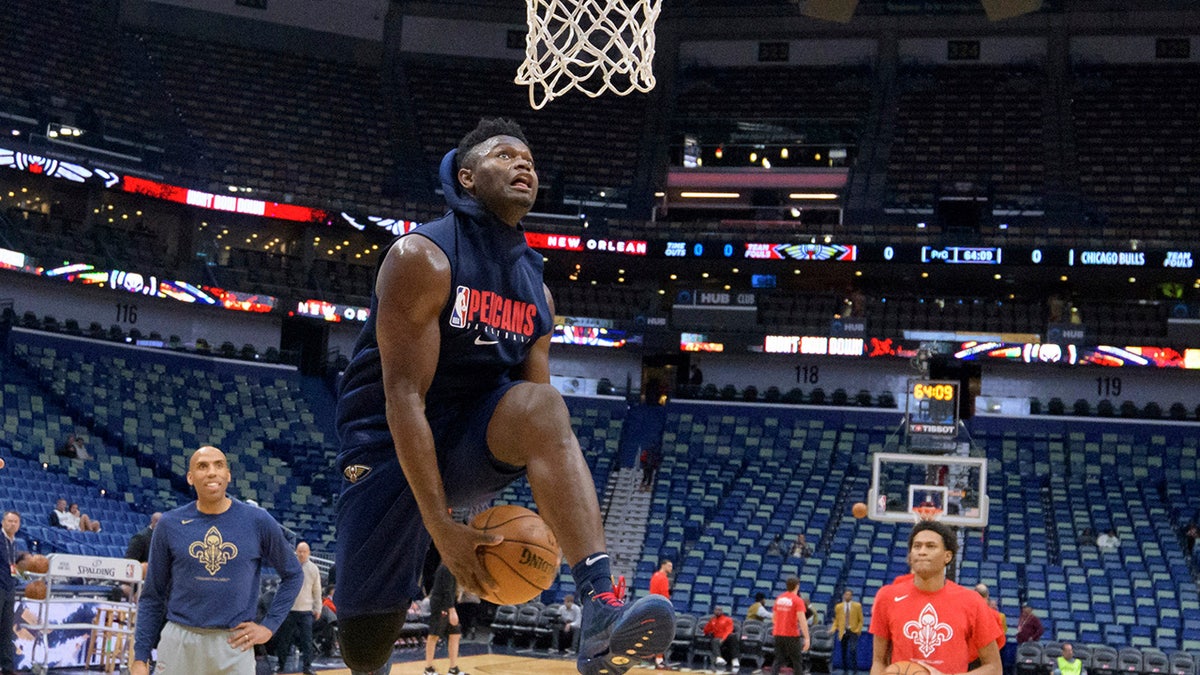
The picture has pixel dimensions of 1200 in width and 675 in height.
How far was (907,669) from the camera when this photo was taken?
17.9 feet

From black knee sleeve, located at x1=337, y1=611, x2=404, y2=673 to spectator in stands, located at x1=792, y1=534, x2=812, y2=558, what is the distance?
822 inches

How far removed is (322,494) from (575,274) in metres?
11.5

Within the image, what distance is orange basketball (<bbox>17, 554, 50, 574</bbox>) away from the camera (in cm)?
1250

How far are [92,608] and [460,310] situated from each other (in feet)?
34.6

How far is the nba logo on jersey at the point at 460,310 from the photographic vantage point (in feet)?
10.9

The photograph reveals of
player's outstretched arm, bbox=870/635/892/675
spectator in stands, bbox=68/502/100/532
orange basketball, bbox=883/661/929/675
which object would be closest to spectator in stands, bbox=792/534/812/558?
spectator in stands, bbox=68/502/100/532

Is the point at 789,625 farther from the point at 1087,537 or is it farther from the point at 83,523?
the point at 1087,537

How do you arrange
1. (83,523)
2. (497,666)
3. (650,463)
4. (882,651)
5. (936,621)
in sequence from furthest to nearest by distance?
(650,463) → (83,523) → (497,666) → (882,651) → (936,621)

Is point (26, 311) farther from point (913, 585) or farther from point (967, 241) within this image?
point (913, 585)

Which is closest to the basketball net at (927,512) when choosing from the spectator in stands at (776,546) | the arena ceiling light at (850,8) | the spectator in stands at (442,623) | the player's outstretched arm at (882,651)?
the spectator in stands at (776,546)

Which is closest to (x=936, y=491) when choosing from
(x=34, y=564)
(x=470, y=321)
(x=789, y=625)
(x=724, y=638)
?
(x=724, y=638)

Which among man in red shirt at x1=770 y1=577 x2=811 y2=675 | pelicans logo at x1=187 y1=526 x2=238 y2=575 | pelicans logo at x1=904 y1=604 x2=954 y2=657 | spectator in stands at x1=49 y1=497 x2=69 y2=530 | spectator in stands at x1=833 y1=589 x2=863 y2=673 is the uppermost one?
pelicans logo at x1=187 y1=526 x2=238 y2=575

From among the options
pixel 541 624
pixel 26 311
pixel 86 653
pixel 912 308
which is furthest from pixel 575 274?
pixel 86 653

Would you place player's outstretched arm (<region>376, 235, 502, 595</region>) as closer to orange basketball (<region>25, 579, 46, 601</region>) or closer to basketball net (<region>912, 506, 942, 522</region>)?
orange basketball (<region>25, 579, 46, 601</region>)
